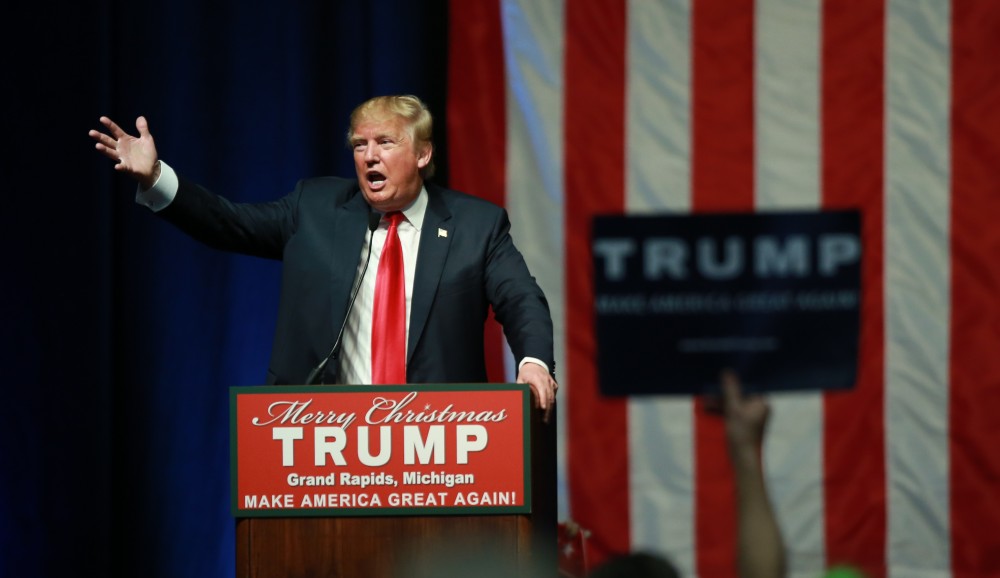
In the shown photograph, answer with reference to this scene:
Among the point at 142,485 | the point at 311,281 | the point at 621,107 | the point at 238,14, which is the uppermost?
the point at 238,14

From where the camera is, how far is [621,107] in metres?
4.22

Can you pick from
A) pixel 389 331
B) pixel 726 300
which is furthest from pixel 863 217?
pixel 389 331

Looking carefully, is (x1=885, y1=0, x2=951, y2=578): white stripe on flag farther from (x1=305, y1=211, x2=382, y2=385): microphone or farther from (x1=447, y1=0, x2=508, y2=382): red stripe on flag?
(x1=305, y1=211, x2=382, y2=385): microphone

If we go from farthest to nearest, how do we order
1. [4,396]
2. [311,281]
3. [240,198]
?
1. [240,198]
2. [4,396]
3. [311,281]

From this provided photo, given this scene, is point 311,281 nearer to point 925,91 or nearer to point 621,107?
point 621,107

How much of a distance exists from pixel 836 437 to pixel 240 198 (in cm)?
200

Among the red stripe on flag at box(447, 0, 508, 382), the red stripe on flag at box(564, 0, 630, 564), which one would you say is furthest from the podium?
the red stripe on flag at box(447, 0, 508, 382)

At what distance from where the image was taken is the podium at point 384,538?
2.27 meters

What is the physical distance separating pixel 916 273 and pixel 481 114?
4.78 feet

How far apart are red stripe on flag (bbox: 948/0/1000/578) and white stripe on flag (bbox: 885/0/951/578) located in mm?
33

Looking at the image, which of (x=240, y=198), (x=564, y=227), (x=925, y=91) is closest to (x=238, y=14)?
(x=240, y=198)

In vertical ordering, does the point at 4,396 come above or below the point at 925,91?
below

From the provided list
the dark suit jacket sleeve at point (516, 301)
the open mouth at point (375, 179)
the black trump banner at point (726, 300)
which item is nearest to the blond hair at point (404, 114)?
the open mouth at point (375, 179)

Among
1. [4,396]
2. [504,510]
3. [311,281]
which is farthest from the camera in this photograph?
[4,396]
